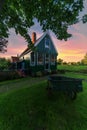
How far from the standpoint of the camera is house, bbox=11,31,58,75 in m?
27.8

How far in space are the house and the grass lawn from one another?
15622mm

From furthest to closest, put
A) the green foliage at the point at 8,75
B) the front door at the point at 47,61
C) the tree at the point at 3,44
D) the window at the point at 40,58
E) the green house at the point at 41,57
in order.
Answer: the front door at the point at 47,61, the window at the point at 40,58, the tree at the point at 3,44, the green house at the point at 41,57, the green foliage at the point at 8,75

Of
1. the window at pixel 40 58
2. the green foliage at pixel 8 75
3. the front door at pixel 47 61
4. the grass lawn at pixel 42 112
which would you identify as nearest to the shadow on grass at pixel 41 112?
the grass lawn at pixel 42 112

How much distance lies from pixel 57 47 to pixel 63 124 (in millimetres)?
26261

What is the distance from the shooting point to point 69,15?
1170cm

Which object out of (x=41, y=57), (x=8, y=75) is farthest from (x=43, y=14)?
(x=41, y=57)

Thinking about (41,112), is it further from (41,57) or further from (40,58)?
(41,57)

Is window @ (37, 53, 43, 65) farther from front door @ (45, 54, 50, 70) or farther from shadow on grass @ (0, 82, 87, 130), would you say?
shadow on grass @ (0, 82, 87, 130)

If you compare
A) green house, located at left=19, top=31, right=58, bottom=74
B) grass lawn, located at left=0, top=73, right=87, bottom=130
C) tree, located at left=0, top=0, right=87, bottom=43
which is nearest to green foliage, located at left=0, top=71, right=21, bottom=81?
→ green house, located at left=19, top=31, right=58, bottom=74

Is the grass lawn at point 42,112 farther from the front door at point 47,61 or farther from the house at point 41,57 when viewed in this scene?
the front door at point 47,61

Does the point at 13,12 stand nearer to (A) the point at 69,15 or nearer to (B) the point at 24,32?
(B) the point at 24,32

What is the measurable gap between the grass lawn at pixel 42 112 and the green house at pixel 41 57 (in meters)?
15.6

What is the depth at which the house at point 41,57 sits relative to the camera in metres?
27.8

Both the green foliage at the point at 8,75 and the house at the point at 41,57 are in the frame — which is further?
the house at the point at 41,57
